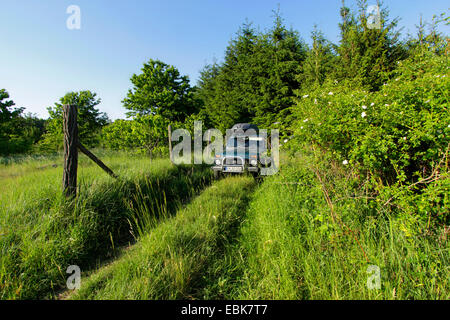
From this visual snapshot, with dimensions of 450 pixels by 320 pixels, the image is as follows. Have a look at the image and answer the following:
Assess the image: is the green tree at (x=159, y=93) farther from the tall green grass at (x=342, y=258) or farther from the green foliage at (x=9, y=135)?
Answer: the tall green grass at (x=342, y=258)

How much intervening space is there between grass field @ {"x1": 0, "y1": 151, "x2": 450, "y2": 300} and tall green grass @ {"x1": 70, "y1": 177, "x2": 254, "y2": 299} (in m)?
0.01

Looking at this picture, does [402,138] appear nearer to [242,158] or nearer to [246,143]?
[242,158]

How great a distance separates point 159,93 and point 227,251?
1048cm

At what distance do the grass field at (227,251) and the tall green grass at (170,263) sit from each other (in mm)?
13

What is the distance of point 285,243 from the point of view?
2.28 meters

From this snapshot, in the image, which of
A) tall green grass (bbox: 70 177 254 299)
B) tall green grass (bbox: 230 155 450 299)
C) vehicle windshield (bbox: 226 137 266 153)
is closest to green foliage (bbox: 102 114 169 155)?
vehicle windshield (bbox: 226 137 266 153)

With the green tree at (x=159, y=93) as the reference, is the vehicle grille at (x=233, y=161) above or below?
below

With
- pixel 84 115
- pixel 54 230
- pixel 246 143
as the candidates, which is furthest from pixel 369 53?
pixel 84 115

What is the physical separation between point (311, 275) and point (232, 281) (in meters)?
0.88

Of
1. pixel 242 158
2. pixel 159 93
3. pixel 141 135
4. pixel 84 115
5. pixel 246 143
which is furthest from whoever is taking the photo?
pixel 84 115

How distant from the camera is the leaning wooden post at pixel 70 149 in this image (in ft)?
10.4

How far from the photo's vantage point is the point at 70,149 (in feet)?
10.5

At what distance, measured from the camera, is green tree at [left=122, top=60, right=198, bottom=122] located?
10.7 metres

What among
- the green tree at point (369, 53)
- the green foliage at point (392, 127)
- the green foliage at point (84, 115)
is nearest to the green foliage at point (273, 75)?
the green tree at point (369, 53)
